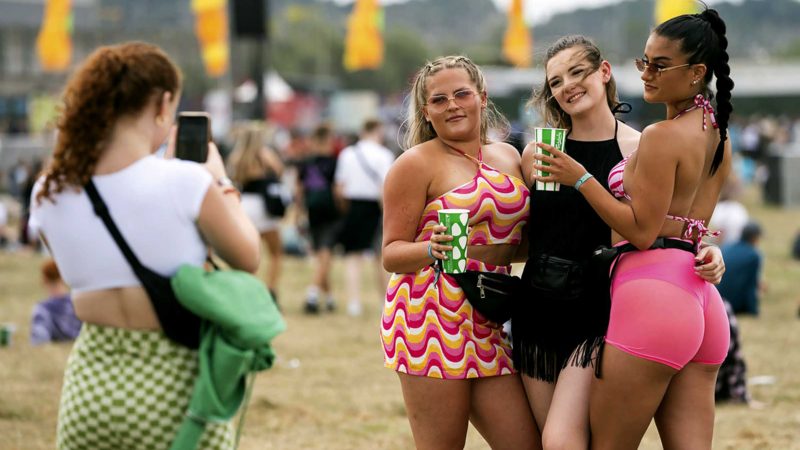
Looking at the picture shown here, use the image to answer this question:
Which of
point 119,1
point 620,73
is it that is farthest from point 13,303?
point 119,1

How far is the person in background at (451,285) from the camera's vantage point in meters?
3.77

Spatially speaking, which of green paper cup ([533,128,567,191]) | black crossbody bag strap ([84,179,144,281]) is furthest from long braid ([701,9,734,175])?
black crossbody bag strap ([84,179,144,281])

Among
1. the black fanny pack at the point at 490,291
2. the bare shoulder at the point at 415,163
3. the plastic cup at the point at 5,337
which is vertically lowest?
the plastic cup at the point at 5,337

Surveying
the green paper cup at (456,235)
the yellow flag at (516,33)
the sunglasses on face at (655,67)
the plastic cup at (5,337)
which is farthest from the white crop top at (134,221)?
the yellow flag at (516,33)

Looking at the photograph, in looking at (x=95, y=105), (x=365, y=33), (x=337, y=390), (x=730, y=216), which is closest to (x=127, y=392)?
(x=95, y=105)

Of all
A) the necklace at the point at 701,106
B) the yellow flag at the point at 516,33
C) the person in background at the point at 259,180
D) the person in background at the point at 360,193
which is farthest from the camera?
the yellow flag at the point at 516,33

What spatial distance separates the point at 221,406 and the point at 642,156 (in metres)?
1.52

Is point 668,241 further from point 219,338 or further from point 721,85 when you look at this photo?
point 219,338

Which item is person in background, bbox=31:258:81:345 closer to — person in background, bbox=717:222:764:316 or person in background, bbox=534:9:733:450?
person in background, bbox=717:222:764:316

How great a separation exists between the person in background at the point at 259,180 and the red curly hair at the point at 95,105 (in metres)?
7.60

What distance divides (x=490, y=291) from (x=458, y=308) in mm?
135

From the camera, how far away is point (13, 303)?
1255cm

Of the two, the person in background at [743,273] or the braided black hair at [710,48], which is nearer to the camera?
the braided black hair at [710,48]

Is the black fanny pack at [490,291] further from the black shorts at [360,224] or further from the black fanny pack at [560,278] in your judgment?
the black shorts at [360,224]
